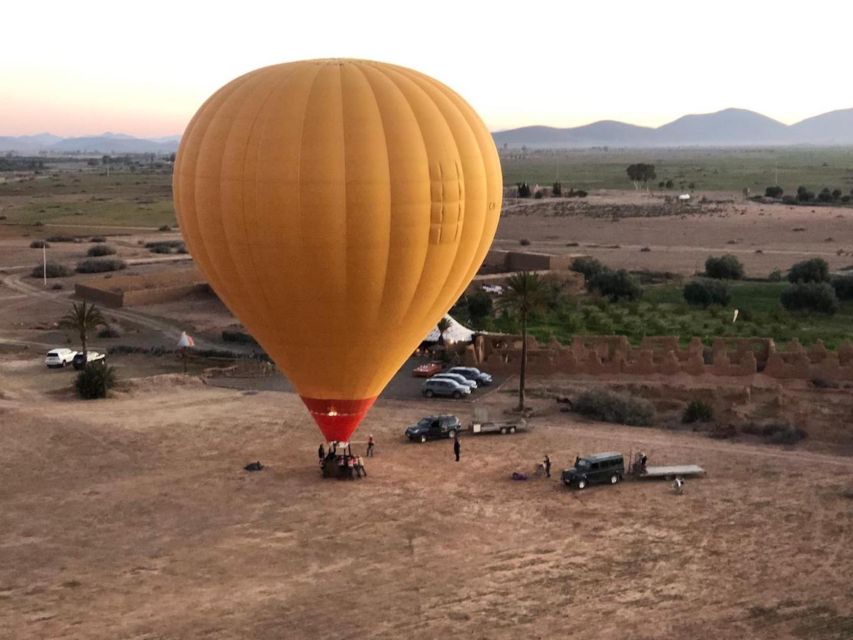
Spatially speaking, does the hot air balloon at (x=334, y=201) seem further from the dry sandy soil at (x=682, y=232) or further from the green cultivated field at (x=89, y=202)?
the green cultivated field at (x=89, y=202)

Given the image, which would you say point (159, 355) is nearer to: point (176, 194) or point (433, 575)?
point (176, 194)

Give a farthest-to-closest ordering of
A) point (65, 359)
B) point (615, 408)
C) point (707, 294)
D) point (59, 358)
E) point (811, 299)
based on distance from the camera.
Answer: point (707, 294)
point (811, 299)
point (65, 359)
point (59, 358)
point (615, 408)

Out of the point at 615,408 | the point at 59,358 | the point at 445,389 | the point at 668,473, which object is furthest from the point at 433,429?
the point at 59,358

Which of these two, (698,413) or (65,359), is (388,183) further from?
(65,359)

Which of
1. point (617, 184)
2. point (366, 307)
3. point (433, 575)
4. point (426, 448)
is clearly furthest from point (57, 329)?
point (617, 184)

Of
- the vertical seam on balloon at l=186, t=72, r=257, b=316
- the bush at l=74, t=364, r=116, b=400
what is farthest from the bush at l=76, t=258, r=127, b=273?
the vertical seam on balloon at l=186, t=72, r=257, b=316
